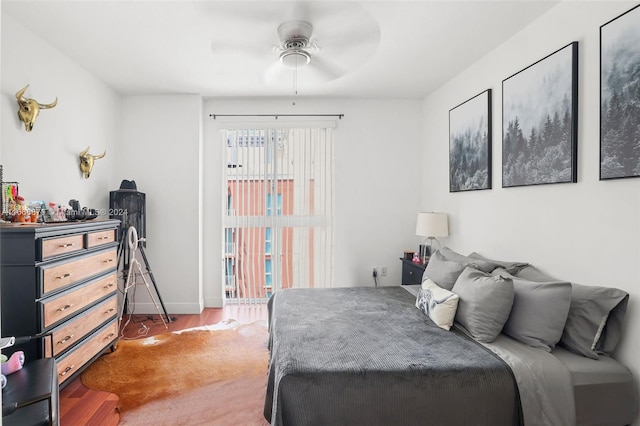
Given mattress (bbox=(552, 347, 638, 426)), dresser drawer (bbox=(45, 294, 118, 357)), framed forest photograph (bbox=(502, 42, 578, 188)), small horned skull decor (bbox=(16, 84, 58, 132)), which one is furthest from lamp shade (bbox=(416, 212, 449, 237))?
small horned skull decor (bbox=(16, 84, 58, 132))

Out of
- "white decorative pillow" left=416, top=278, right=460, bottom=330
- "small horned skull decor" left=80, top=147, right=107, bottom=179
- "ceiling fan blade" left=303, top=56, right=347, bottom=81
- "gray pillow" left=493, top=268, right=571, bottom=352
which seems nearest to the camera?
"gray pillow" left=493, top=268, right=571, bottom=352

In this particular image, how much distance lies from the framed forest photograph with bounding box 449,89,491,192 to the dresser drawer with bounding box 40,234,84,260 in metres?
3.26

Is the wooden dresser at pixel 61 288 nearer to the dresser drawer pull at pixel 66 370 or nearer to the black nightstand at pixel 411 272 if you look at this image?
the dresser drawer pull at pixel 66 370

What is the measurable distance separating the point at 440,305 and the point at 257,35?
2.33m

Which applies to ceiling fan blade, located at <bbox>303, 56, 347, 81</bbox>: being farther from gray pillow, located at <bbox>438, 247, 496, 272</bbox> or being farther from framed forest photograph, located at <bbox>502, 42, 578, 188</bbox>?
gray pillow, located at <bbox>438, 247, 496, 272</bbox>

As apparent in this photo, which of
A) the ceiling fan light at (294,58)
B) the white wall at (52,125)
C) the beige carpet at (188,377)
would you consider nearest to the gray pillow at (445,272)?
the beige carpet at (188,377)

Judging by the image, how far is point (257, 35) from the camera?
2725mm

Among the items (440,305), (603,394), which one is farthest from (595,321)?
(440,305)

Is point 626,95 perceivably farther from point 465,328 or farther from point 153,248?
point 153,248

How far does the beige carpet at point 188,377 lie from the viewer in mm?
2355

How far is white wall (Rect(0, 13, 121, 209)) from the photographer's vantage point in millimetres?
2654

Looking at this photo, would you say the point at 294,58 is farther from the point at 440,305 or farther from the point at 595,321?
the point at 595,321

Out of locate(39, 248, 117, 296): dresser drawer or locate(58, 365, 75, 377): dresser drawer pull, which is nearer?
locate(39, 248, 117, 296): dresser drawer

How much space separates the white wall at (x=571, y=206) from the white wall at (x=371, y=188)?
1129 millimetres
